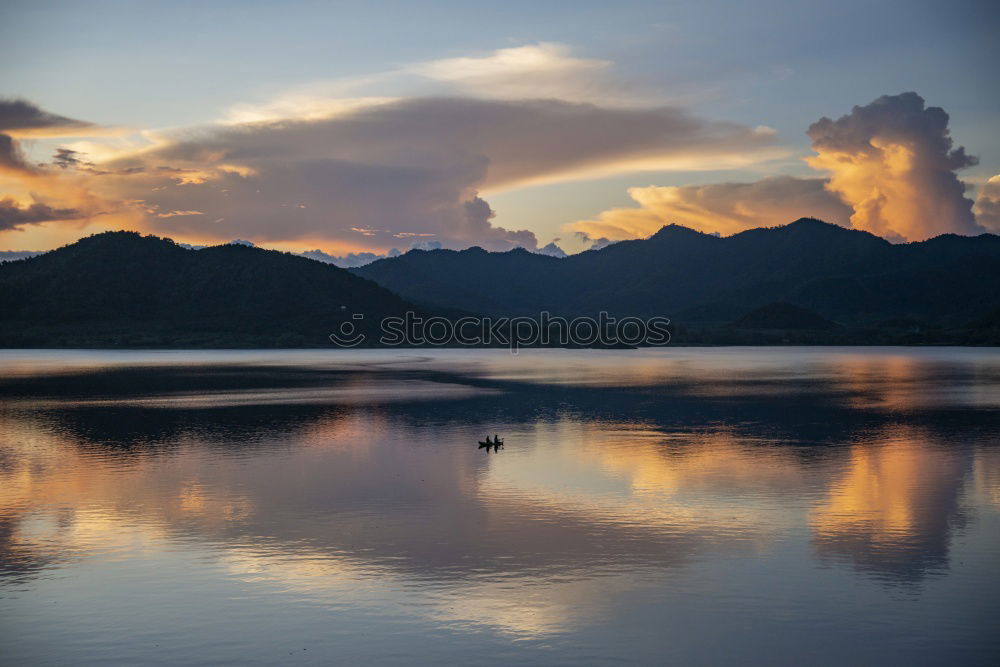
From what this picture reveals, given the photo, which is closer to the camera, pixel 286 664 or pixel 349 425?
pixel 286 664

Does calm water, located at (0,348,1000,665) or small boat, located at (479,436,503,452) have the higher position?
small boat, located at (479,436,503,452)

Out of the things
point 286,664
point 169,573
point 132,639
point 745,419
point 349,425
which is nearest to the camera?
point 286,664

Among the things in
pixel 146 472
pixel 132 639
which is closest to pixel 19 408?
pixel 146 472

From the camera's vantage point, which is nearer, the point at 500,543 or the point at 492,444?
→ the point at 500,543

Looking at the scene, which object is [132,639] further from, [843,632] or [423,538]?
[843,632]

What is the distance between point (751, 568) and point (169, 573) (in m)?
15.1

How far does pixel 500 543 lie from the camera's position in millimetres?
27938

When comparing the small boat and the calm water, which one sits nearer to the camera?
the calm water

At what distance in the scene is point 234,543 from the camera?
28.2 meters

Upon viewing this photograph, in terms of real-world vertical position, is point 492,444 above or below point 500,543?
above

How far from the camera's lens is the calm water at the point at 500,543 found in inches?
770

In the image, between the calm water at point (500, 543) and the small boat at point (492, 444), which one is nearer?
the calm water at point (500, 543)

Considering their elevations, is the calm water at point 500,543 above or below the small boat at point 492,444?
below

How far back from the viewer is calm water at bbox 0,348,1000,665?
64.1 feet
